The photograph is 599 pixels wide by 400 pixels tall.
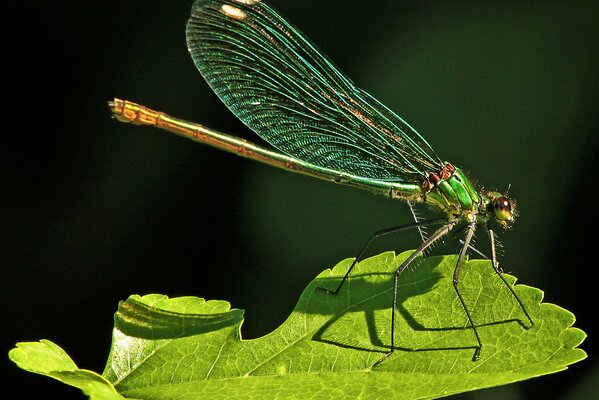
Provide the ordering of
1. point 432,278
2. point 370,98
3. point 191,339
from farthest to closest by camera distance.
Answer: point 370,98 < point 432,278 < point 191,339

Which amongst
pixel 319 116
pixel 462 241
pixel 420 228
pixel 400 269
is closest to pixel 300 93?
pixel 319 116

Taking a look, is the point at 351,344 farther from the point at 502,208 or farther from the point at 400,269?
the point at 502,208

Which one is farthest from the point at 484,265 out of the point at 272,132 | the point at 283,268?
the point at 283,268

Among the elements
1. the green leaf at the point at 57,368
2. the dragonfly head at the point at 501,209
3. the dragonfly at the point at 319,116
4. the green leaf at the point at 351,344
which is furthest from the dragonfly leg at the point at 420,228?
the green leaf at the point at 57,368

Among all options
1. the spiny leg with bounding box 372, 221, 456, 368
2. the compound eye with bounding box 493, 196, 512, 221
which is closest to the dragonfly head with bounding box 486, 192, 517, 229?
the compound eye with bounding box 493, 196, 512, 221

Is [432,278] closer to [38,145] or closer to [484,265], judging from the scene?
[484,265]

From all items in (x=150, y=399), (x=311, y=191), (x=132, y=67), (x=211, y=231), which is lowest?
(x=150, y=399)
